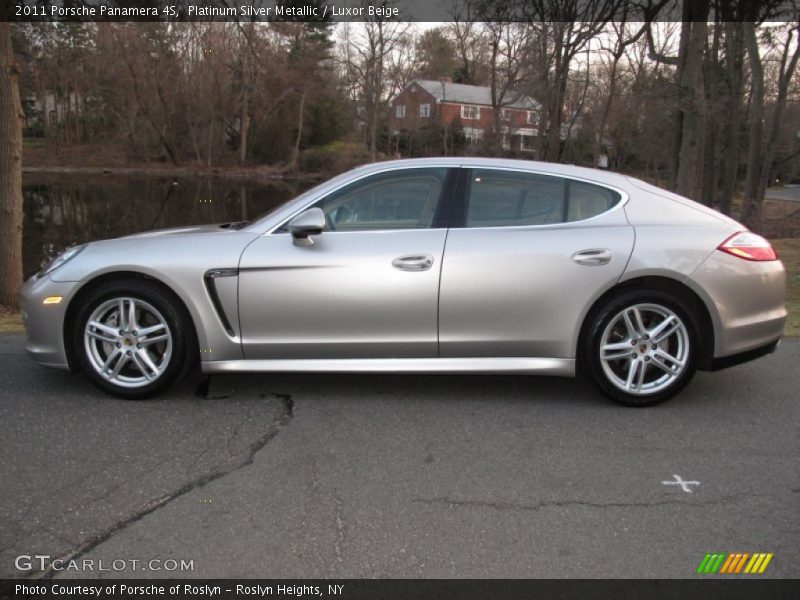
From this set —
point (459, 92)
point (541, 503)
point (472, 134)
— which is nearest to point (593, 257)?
point (541, 503)

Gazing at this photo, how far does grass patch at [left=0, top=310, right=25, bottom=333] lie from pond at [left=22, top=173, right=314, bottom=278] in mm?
3318

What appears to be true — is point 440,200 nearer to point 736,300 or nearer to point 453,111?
point 736,300

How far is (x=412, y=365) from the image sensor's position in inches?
174

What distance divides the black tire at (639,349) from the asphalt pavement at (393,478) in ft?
0.41

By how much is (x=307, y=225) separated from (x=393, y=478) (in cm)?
167

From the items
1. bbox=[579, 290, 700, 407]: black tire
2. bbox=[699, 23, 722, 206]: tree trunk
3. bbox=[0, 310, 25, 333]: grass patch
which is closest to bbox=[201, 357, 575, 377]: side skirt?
bbox=[579, 290, 700, 407]: black tire

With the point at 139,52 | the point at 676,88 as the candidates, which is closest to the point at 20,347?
the point at 676,88

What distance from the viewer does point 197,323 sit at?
14.5ft

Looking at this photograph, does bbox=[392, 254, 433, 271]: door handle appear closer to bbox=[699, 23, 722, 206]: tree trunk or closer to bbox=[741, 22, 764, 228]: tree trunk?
bbox=[699, 23, 722, 206]: tree trunk

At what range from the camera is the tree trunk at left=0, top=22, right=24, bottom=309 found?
25.4 ft

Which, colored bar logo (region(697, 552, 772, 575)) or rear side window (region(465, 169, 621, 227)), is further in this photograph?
rear side window (region(465, 169, 621, 227))

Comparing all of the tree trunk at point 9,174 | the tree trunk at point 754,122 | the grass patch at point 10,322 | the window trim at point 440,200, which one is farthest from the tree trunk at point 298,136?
the window trim at point 440,200

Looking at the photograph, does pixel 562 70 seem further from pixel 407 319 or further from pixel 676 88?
pixel 407 319
